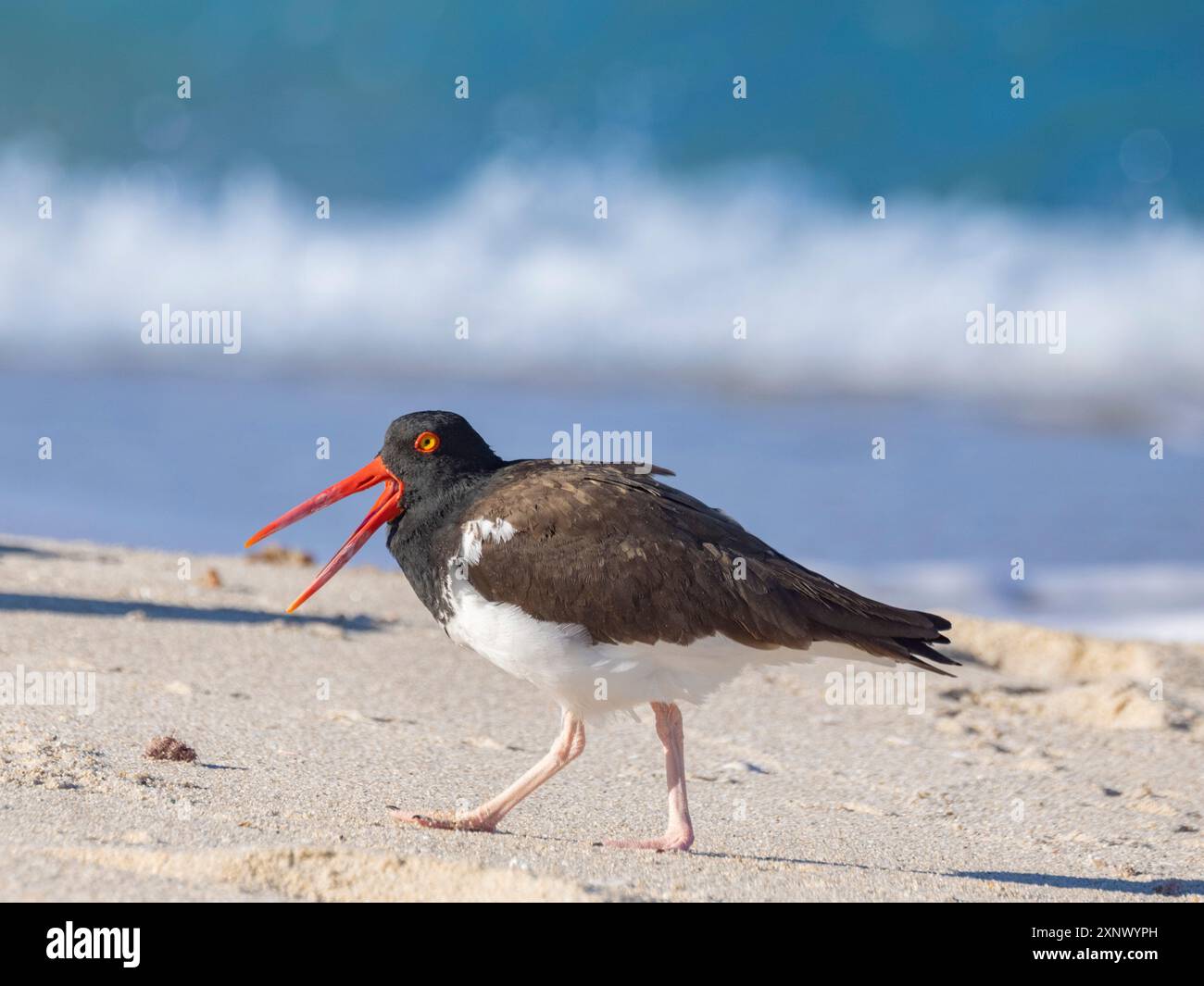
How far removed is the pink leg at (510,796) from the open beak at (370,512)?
3.42 feet

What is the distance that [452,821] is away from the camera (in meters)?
5.61

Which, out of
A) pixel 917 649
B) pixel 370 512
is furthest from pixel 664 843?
pixel 370 512

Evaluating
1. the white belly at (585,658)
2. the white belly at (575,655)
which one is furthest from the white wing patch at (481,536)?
the white belly at (585,658)

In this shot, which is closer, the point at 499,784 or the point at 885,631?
the point at 885,631

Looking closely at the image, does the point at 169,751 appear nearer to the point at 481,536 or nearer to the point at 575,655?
the point at 481,536

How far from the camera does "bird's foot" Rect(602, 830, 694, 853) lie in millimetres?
5547

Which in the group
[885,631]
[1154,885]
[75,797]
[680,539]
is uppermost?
[680,539]

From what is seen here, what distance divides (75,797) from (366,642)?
198 inches

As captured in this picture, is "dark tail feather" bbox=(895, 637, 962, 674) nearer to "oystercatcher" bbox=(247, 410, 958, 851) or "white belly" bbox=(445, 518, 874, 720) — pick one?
"oystercatcher" bbox=(247, 410, 958, 851)

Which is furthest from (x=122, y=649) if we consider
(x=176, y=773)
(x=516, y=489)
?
(x=516, y=489)

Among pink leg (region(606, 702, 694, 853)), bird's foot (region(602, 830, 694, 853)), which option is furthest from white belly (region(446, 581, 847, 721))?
bird's foot (region(602, 830, 694, 853))
